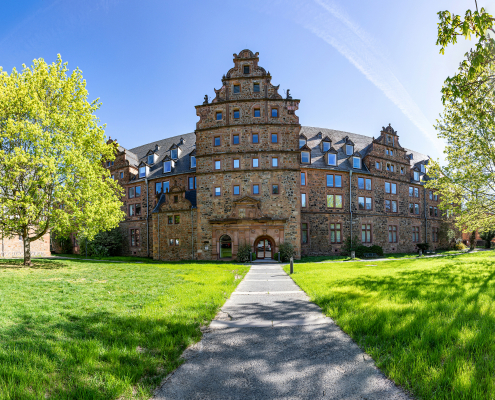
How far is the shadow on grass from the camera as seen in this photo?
3178 millimetres

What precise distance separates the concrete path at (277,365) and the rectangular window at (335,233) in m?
28.5

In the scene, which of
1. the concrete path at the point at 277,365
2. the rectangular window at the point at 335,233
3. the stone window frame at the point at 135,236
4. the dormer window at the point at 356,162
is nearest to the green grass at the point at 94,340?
the concrete path at the point at 277,365

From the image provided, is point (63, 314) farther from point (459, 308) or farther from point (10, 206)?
point (10, 206)

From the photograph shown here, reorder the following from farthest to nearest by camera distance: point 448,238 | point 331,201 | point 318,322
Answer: point 448,238
point 331,201
point 318,322

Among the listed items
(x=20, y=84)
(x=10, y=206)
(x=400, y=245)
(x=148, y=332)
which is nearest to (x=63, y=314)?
(x=148, y=332)

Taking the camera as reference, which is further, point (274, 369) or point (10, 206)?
point (10, 206)

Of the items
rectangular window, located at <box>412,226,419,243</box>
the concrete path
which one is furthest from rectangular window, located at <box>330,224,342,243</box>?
the concrete path

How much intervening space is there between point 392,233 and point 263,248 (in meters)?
19.0

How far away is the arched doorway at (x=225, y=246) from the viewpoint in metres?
28.5

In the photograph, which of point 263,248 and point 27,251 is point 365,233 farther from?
point 27,251

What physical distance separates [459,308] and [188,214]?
1034 inches

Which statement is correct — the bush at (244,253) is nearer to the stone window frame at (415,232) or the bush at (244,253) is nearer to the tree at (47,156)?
the tree at (47,156)

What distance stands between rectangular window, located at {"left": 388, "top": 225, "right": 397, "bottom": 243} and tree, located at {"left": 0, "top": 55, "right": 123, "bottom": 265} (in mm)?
32470

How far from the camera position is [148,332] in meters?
5.14
